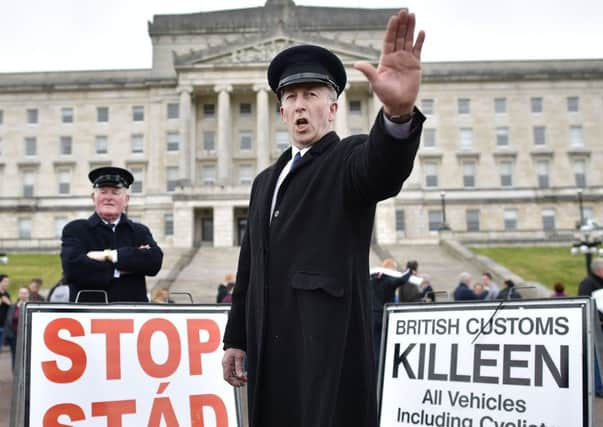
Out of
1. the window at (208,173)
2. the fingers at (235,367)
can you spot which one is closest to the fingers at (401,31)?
the fingers at (235,367)

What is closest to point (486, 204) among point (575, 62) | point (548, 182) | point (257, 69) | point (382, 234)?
point (548, 182)

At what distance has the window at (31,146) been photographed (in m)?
63.7

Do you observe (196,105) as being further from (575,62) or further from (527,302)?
(527,302)

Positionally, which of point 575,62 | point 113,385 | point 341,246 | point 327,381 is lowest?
point 113,385

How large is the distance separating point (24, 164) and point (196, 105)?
19.1 metres

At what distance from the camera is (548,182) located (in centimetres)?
6247

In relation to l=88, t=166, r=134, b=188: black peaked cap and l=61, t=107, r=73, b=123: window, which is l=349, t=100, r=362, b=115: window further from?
l=88, t=166, r=134, b=188: black peaked cap

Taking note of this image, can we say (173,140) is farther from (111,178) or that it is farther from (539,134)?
(111,178)

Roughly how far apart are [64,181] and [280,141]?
898 inches

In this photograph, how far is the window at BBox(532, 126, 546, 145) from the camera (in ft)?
208

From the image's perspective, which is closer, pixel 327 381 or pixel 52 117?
pixel 327 381

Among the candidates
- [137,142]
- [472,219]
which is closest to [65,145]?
[137,142]

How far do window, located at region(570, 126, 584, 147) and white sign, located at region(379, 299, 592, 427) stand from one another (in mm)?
64040

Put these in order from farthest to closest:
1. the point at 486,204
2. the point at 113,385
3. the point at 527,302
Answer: the point at 486,204 → the point at 527,302 → the point at 113,385
